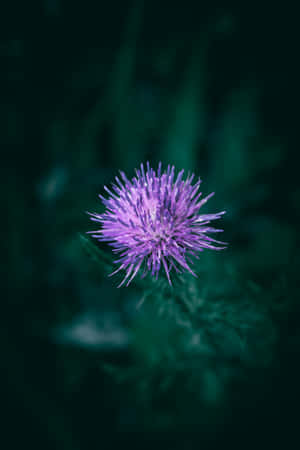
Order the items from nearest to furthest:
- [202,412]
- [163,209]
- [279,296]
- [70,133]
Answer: [163,209], [279,296], [202,412], [70,133]

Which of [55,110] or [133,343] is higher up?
[55,110]

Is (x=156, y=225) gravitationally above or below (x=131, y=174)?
below

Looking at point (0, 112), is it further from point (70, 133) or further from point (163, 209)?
point (163, 209)

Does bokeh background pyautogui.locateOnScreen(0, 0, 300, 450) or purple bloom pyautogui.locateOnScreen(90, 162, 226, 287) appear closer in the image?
purple bloom pyautogui.locateOnScreen(90, 162, 226, 287)

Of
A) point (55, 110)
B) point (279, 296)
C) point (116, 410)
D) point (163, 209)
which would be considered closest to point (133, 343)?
point (116, 410)

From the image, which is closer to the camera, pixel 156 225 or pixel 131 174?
pixel 156 225

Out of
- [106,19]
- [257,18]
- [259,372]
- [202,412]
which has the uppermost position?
[106,19]

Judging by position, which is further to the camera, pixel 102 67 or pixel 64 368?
pixel 102 67

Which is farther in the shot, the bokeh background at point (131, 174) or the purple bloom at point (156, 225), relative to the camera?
the bokeh background at point (131, 174)
